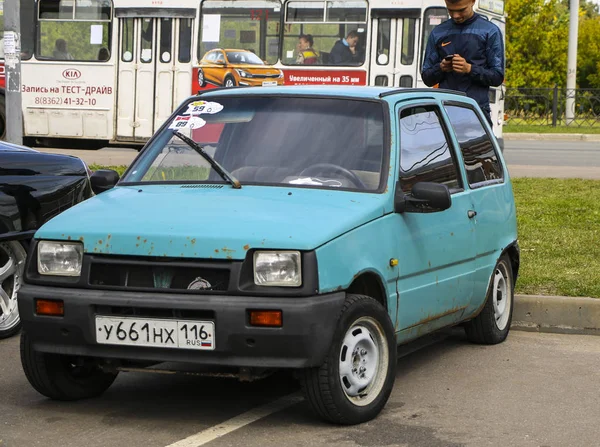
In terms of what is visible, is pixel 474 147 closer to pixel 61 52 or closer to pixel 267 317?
pixel 267 317

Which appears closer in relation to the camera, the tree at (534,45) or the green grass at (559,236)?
the green grass at (559,236)

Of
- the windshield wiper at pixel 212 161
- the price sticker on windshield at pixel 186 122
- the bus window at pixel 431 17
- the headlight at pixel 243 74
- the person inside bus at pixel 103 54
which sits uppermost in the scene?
the bus window at pixel 431 17

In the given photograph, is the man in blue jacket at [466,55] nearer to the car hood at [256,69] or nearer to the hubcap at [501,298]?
the hubcap at [501,298]

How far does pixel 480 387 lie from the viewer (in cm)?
614

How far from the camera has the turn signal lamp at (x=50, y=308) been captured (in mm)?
5238

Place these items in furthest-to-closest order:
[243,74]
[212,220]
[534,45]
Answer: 1. [534,45]
2. [243,74]
3. [212,220]

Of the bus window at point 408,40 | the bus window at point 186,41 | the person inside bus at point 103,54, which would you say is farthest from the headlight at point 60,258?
the person inside bus at point 103,54

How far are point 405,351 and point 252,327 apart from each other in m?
2.24

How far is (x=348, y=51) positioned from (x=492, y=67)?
33.0 feet

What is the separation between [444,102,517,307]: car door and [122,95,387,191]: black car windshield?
0.97 meters

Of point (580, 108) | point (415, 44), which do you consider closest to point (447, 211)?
point (415, 44)

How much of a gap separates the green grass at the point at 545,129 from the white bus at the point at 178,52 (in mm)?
12540

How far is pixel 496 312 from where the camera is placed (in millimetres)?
7277

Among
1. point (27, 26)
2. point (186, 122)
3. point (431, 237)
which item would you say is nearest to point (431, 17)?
point (27, 26)
